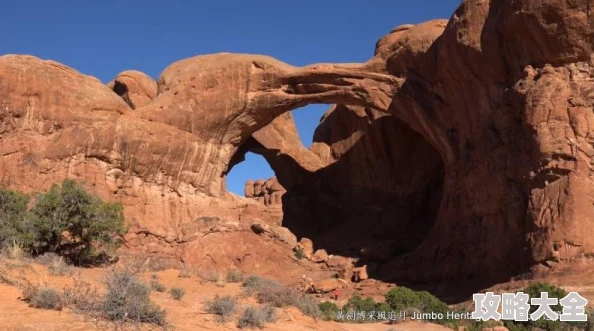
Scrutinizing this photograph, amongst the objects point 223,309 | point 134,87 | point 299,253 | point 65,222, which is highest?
point 134,87

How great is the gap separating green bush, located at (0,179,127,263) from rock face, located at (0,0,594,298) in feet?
21.7

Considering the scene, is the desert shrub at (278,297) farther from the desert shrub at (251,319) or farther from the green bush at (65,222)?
the green bush at (65,222)

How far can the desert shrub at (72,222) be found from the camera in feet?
53.6

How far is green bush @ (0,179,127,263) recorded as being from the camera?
16.2 metres

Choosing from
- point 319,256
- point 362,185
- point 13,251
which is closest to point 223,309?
point 13,251

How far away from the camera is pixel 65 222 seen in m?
16.5

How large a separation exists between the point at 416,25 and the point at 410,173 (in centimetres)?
909

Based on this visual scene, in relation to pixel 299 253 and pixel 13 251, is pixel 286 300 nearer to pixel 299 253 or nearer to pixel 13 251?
pixel 13 251

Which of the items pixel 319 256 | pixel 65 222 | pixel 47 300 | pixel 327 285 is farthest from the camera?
pixel 319 256

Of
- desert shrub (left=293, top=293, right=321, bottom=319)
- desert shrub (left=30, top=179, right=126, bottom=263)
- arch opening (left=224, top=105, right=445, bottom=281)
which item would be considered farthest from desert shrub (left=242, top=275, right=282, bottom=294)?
arch opening (left=224, top=105, right=445, bottom=281)

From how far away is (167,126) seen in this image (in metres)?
26.7

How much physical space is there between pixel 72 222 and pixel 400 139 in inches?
807

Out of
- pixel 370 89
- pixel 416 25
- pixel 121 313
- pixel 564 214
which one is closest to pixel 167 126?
pixel 370 89

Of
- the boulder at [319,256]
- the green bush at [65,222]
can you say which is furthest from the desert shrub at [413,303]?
the boulder at [319,256]
